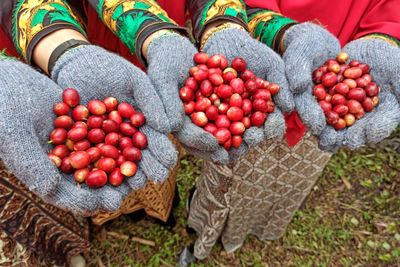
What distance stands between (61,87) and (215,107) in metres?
0.51

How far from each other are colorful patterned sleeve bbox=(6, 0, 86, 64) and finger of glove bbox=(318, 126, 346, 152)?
0.93 meters

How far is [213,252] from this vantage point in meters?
2.45

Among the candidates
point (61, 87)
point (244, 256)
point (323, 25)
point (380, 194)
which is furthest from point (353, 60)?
point (380, 194)

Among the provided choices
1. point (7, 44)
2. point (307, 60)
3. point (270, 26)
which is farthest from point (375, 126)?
point (7, 44)

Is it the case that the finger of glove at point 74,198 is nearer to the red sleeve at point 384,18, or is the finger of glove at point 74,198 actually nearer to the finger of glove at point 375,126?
the finger of glove at point 375,126

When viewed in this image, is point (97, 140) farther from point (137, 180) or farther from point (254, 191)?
point (254, 191)

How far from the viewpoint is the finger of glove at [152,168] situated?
1.14 meters

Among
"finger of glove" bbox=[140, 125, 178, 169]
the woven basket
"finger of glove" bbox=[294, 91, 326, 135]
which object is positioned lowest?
the woven basket

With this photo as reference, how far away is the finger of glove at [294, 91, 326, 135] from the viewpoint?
129 cm

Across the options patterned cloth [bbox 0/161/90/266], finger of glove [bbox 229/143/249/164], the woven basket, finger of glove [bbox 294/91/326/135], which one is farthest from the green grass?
finger of glove [bbox 294/91/326/135]

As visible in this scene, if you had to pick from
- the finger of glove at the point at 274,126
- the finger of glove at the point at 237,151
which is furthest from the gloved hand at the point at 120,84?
the finger of glove at the point at 274,126

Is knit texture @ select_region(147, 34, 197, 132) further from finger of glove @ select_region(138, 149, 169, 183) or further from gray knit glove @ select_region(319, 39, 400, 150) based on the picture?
gray knit glove @ select_region(319, 39, 400, 150)

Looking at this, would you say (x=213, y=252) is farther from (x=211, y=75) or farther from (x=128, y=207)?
(x=211, y=75)

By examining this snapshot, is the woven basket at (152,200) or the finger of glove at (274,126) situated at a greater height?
the finger of glove at (274,126)
